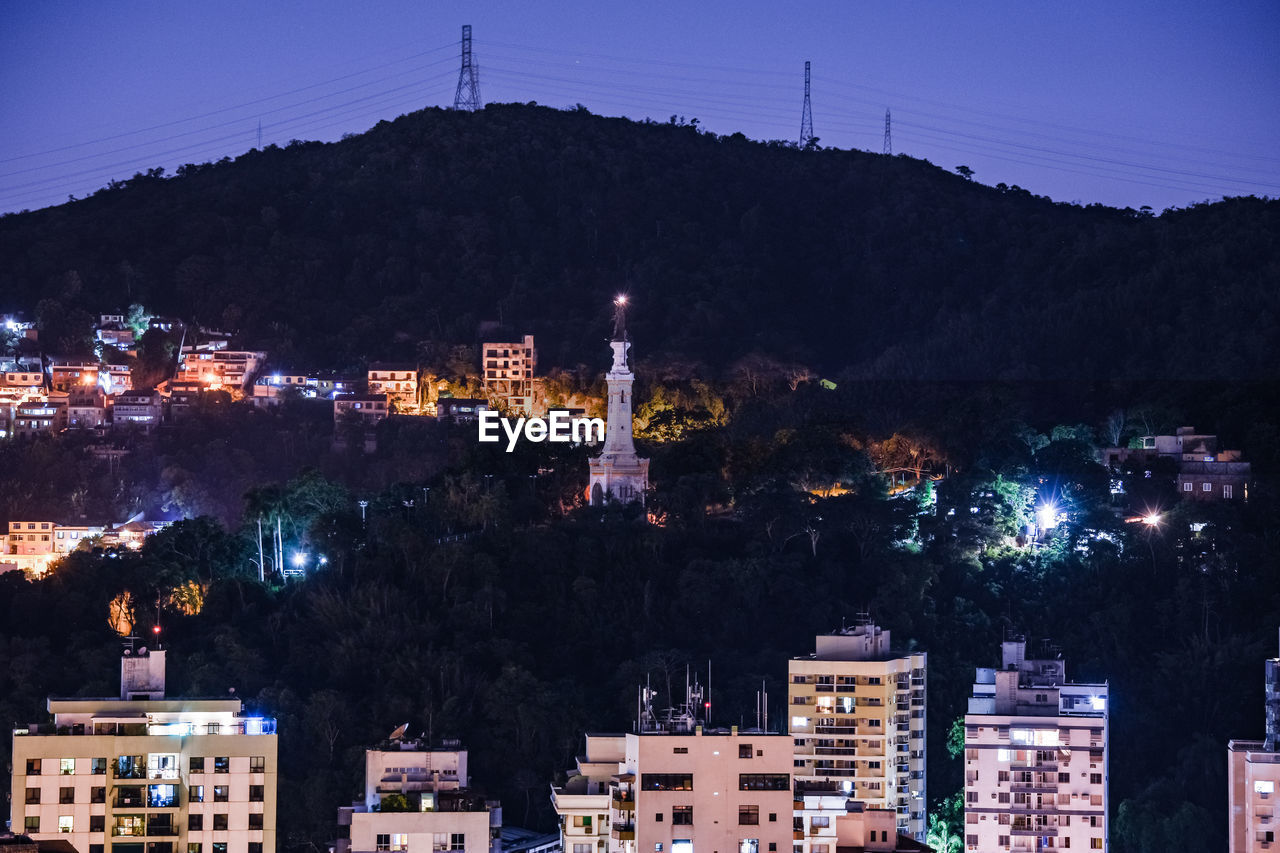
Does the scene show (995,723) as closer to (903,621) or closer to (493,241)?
(903,621)

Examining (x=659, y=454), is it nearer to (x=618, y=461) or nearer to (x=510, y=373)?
(x=618, y=461)

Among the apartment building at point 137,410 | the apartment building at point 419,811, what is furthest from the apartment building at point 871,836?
the apartment building at point 137,410

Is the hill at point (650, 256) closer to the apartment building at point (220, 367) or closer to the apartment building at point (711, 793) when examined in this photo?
the apartment building at point (220, 367)

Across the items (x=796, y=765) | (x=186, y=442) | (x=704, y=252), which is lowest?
(x=796, y=765)

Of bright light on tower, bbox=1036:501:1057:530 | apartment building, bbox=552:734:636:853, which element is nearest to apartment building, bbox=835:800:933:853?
apartment building, bbox=552:734:636:853

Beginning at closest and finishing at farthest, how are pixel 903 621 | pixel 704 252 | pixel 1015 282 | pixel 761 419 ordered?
pixel 903 621 < pixel 761 419 < pixel 1015 282 < pixel 704 252

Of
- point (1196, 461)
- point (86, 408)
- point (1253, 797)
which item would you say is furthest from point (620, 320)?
point (1253, 797)

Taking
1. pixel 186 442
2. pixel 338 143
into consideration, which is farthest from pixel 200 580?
pixel 338 143
